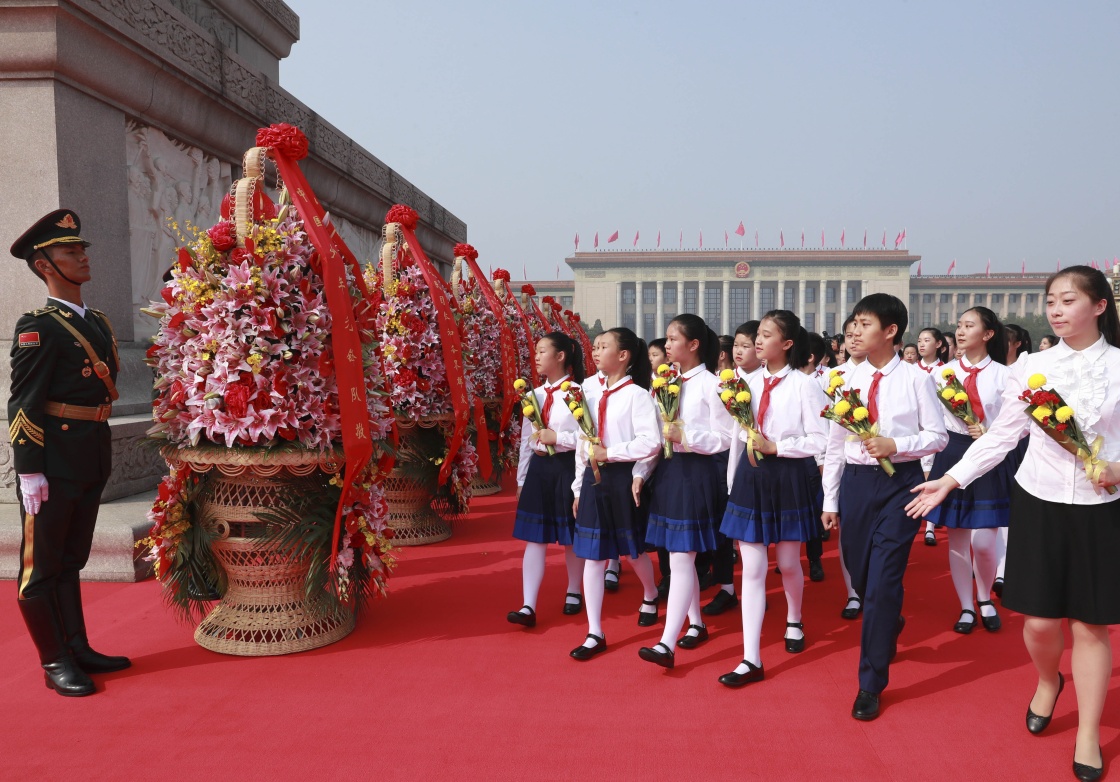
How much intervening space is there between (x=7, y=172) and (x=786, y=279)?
60.0 metres

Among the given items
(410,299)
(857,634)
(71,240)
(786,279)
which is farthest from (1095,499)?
(786,279)

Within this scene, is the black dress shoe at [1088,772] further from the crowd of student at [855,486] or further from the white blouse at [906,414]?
the white blouse at [906,414]

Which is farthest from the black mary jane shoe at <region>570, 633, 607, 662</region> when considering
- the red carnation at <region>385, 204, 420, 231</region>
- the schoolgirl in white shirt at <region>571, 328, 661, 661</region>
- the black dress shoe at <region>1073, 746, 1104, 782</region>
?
the red carnation at <region>385, 204, 420, 231</region>

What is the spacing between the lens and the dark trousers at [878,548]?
2.72 meters

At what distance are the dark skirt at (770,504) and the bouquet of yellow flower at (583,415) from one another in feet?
2.06

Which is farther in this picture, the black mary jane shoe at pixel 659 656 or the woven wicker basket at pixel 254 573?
the woven wicker basket at pixel 254 573

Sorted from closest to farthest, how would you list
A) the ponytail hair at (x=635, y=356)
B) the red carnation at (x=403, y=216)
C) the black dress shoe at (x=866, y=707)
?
the black dress shoe at (x=866, y=707) → the ponytail hair at (x=635, y=356) → the red carnation at (x=403, y=216)

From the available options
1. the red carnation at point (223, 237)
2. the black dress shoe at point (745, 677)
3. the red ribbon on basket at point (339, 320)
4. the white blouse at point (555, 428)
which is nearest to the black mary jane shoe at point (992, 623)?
the black dress shoe at point (745, 677)

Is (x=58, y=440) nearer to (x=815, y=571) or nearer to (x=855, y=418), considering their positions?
(x=855, y=418)

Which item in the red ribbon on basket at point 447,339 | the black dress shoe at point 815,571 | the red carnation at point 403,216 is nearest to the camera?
the black dress shoe at point 815,571

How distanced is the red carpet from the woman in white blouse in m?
0.35

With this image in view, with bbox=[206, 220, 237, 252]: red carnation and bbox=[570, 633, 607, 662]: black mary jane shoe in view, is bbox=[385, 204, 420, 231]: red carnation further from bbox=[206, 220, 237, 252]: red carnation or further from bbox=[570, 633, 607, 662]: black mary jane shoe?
bbox=[570, 633, 607, 662]: black mary jane shoe

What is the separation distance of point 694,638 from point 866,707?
90cm

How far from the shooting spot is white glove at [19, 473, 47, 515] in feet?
9.14
